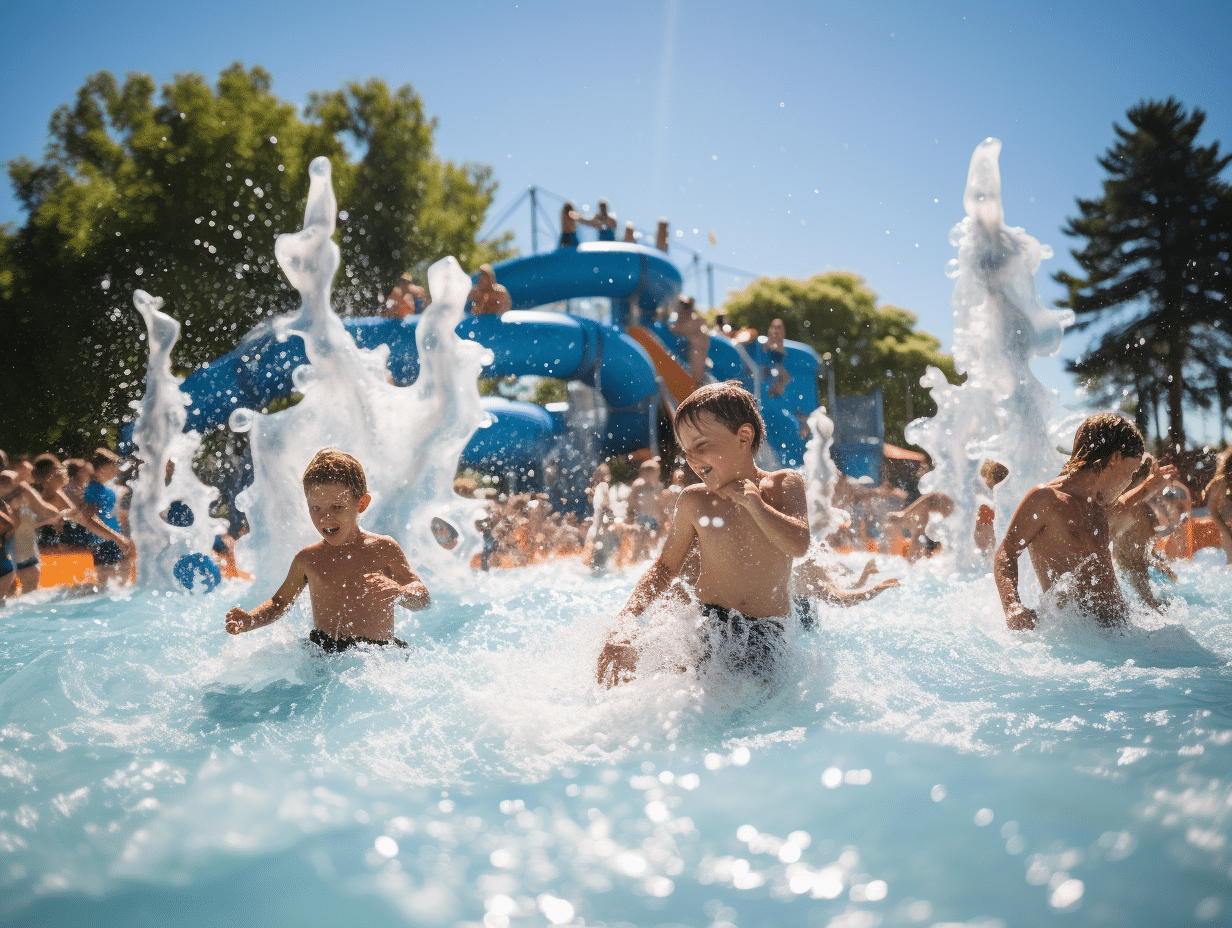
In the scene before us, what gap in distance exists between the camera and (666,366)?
15.1m

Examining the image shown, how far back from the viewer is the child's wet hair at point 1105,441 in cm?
352

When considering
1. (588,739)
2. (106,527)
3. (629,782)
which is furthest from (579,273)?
(629,782)

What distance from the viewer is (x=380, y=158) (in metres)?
19.6

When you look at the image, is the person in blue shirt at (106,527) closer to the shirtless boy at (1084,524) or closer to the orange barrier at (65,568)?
the orange barrier at (65,568)

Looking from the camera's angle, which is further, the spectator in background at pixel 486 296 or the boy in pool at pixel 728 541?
the spectator in background at pixel 486 296

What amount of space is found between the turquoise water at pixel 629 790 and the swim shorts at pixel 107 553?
5001mm

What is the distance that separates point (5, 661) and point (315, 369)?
105 inches

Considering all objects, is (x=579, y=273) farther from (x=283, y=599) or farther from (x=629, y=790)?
(x=629, y=790)

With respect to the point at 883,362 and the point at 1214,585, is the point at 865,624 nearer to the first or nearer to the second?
the point at 1214,585

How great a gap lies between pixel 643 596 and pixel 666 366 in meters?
12.4

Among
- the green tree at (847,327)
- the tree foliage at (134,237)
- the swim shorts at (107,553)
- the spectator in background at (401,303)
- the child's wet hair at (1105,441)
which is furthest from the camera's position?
the green tree at (847,327)

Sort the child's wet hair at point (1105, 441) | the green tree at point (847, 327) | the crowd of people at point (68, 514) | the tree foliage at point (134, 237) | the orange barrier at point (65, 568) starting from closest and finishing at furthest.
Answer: the child's wet hair at point (1105, 441) → the crowd of people at point (68, 514) → the orange barrier at point (65, 568) → the tree foliage at point (134, 237) → the green tree at point (847, 327)

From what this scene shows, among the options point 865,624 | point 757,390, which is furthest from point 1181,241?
point 865,624

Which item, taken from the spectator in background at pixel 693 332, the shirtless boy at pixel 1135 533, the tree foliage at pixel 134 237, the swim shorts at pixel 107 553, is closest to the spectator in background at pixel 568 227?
the spectator in background at pixel 693 332
